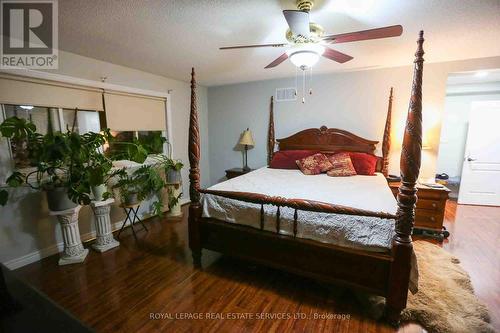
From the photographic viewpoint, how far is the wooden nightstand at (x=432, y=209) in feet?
9.24

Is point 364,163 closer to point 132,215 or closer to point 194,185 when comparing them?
point 194,185

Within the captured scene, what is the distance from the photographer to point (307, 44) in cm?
183

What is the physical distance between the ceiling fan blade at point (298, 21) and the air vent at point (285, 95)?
2.27 m

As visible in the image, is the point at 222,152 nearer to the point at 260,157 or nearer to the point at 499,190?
the point at 260,157

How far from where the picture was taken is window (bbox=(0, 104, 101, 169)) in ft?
7.66

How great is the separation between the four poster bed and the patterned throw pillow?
0.37 meters

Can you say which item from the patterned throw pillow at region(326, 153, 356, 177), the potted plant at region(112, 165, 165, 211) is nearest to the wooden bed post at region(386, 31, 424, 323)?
the patterned throw pillow at region(326, 153, 356, 177)

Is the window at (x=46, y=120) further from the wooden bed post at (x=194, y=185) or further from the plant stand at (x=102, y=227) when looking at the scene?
the wooden bed post at (x=194, y=185)

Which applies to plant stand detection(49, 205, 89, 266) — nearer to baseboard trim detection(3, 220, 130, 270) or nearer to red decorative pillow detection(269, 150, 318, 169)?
baseboard trim detection(3, 220, 130, 270)

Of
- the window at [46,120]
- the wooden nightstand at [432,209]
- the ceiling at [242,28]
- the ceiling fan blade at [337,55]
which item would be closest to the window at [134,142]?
the window at [46,120]

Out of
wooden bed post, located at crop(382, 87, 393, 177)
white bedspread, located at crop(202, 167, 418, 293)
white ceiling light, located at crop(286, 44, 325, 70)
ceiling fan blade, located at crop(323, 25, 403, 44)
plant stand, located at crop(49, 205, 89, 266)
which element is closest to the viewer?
ceiling fan blade, located at crop(323, 25, 403, 44)

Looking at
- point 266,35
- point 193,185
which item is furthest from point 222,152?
point 266,35

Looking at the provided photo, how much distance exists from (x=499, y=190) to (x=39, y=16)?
21.6ft

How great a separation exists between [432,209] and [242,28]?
302cm
